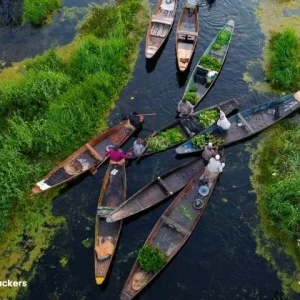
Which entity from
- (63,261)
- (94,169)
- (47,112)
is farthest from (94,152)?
(63,261)

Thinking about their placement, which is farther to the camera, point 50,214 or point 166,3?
point 166,3

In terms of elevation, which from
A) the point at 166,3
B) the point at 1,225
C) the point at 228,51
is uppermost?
the point at 166,3

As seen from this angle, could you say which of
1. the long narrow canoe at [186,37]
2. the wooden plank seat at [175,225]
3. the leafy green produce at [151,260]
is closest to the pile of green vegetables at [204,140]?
the wooden plank seat at [175,225]

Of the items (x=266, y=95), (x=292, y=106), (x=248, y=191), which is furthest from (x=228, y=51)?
(x=248, y=191)

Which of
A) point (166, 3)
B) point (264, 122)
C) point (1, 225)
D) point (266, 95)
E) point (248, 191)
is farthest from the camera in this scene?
point (166, 3)

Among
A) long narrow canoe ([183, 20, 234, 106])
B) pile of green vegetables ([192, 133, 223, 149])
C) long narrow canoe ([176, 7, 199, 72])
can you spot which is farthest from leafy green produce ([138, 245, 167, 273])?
long narrow canoe ([176, 7, 199, 72])

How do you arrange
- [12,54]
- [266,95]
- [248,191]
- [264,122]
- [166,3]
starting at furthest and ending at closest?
1. [166,3]
2. [12,54]
3. [266,95]
4. [264,122]
5. [248,191]

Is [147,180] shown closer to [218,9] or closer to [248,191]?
[248,191]
